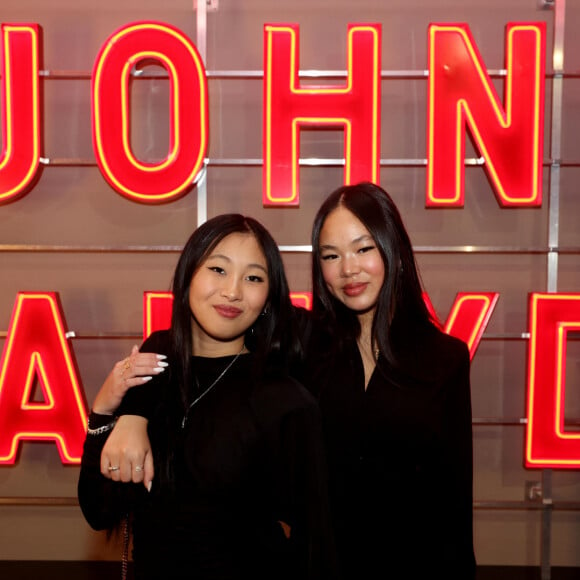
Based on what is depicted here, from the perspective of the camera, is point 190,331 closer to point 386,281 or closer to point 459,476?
point 386,281

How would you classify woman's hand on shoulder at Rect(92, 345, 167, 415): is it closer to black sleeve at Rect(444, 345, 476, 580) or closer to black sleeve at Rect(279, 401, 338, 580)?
black sleeve at Rect(279, 401, 338, 580)

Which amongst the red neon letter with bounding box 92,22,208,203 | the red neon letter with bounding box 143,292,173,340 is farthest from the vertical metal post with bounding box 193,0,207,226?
the red neon letter with bounding box 143,292,173,340

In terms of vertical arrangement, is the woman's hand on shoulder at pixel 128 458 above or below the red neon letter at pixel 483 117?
below

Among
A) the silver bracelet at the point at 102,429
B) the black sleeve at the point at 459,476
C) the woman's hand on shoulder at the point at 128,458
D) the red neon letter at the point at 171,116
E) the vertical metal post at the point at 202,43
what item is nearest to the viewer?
the woman's hand on shoulder at the point at 128,458

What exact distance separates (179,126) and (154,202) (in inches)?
12.7

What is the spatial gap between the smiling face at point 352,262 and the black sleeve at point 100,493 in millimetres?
645

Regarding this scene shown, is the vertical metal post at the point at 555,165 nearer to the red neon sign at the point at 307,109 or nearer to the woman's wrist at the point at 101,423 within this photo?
the red neon sign at the point at 307,109

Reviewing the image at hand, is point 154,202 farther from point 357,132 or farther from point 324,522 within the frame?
→ point 324,522

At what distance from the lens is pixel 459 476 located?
141cm

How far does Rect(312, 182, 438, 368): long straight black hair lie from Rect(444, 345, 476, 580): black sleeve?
168 mm

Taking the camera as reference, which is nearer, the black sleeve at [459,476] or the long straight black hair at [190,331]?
the long straight black hair at [190,331]

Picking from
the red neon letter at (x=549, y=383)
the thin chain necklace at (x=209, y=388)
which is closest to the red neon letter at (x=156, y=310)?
the red neon letter at (x=549, y=383)

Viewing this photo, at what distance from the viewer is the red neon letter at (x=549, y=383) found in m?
2.39

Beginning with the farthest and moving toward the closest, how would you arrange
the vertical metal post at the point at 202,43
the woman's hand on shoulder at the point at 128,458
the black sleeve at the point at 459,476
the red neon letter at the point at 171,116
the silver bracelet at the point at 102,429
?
1. the vertical metal post at the point at 202,43
2. the red neon letter at the point at 171,116
3. the black sleeve at the point at 459,476
4. the silver bracelet at the point at 102,429
5. the woman's hand on shoulder at the point at 128,458
